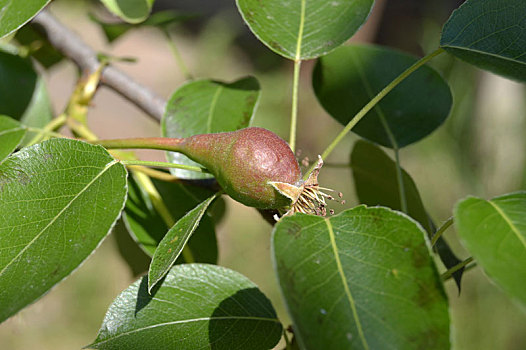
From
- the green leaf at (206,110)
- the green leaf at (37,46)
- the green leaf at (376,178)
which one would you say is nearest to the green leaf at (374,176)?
the green leaf at (376,178)

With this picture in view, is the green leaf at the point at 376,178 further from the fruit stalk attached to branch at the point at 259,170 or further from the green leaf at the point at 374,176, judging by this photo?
the fruit stalk attached to branch at the point at 259,170

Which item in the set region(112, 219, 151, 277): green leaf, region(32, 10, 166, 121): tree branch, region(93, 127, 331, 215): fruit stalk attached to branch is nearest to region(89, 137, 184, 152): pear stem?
region(93, 127, 331, 215): fruit stalk attached to branch

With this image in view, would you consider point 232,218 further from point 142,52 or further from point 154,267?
point 154,267

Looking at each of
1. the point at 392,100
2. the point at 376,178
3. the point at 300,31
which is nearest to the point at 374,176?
the point at 376,178

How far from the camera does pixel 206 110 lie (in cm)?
78

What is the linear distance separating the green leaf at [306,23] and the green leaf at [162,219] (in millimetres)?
223

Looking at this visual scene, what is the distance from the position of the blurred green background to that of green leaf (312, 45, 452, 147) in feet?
2.17

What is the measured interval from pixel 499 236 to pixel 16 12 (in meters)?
0.54

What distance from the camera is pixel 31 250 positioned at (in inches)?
18.6

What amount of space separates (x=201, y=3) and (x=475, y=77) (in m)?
2.58

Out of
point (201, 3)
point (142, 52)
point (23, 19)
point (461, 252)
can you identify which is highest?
point (23, 19)

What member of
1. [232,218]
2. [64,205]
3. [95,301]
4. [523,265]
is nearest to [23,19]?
[64,205]

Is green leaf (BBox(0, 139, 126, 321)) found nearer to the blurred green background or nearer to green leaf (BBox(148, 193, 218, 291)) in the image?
green leaf (BBox(148, 193, 218, 291))

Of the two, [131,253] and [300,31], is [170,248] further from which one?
[131,253]
